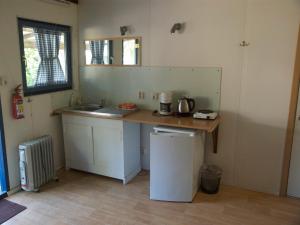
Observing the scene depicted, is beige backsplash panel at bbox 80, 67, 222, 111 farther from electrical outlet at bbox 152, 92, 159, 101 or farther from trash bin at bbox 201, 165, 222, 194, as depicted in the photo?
trash bin at bbox 201, 165, 222, 194

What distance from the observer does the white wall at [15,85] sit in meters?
2.75

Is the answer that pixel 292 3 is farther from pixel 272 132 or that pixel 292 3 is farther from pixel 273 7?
pixel 272 132

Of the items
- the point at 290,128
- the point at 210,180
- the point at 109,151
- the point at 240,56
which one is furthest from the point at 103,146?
the point at 290,128

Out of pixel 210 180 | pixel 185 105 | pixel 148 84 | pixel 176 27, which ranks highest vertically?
pixel 176 27

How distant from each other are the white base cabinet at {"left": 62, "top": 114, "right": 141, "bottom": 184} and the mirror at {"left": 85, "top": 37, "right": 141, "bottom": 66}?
2.82ft

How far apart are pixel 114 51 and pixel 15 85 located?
130cm

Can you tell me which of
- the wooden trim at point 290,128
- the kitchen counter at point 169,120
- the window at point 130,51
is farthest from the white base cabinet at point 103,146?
the wooden trim at point 290,128

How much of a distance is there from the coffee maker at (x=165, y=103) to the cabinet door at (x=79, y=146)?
0.93m

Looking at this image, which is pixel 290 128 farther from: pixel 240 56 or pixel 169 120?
pixel 169 120

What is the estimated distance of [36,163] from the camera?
2973 mm

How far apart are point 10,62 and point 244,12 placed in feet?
8.40

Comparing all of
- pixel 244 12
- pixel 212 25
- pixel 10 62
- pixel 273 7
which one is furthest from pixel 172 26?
pixel 10 62

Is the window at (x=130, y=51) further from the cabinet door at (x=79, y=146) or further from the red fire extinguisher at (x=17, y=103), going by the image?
the red fire extinguisher at (x=17, y=103)

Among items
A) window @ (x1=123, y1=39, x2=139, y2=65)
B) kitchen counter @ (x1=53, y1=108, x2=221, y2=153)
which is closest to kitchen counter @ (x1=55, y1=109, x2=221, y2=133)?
kitchen counter @ (x1=53, y1=108, x2=221, y2=153)
